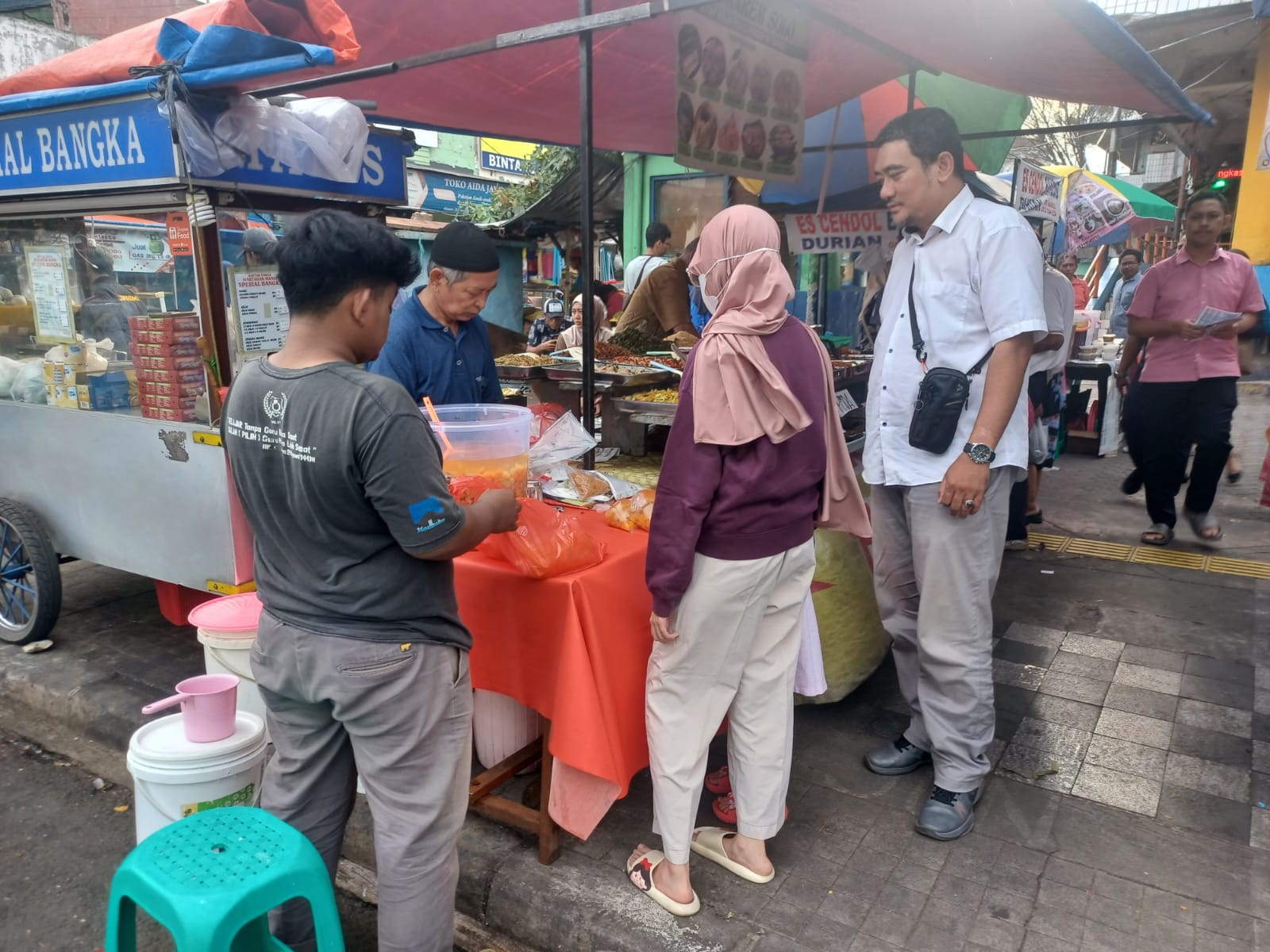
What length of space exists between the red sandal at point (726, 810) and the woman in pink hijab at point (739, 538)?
0.23 m

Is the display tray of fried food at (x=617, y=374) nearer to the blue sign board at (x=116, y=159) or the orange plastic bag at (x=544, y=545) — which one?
the blue sign board at (x=116, y=159)

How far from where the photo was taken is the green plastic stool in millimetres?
1399

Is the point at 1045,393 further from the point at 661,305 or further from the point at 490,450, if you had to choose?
the point at 490,450

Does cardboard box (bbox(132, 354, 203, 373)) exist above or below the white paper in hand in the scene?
below

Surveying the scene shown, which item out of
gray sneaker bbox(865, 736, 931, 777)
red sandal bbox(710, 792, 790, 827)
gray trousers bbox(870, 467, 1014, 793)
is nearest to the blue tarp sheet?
gray trousers bbox(870, 467, 1014, 793)

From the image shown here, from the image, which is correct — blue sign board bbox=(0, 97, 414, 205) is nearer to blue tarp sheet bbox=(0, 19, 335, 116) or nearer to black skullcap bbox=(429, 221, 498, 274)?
blue tarp sheet bbox=(0, 19, 335, 116)

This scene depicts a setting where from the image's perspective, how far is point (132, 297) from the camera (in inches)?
137

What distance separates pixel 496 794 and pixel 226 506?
1.54 metres

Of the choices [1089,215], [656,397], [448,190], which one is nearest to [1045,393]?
[1089,215]

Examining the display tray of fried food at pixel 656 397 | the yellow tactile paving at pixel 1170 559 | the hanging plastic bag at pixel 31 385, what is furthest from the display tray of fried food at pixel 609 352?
the yellow tactile paving at pixel 1170 559

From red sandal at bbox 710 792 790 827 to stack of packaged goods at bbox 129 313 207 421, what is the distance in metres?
2.48

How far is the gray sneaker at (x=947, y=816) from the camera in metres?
2.59

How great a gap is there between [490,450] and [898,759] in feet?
5.87

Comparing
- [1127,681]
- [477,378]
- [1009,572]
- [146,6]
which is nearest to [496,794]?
[477,378]
